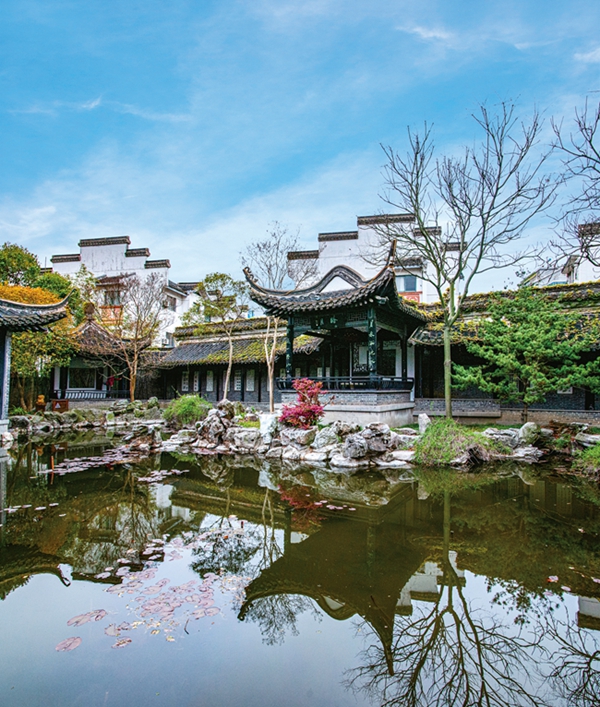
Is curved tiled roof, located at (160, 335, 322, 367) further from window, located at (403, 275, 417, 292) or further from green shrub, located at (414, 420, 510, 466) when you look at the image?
green shrub, located at (414, 420, 510, 466)

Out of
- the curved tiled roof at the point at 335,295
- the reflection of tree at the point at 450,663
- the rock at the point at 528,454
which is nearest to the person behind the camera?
the reflection of tree at the point at 450,663

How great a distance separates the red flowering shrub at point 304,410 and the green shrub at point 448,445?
263 centimetres

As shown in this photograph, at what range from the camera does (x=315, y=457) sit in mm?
9750

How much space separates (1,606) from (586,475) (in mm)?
8903

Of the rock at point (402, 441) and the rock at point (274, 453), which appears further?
the rock at point (274, 453)

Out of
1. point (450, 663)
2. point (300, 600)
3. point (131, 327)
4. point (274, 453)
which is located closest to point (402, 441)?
point (274, 453)

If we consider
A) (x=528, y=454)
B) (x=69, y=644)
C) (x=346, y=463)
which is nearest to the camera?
(x=69, y=644)

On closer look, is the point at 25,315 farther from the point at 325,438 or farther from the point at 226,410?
the point at 325,438

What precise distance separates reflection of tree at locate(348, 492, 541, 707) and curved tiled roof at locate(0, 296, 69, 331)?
1360cm

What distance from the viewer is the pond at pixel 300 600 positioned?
8.29ft

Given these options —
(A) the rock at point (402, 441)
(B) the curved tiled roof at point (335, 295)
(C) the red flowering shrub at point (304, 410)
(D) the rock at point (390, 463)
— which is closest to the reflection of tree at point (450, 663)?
(D) the rock at point (390, 463)

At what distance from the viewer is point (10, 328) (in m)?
13.2

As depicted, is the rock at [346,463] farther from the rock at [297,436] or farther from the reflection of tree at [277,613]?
the reflection of tree at [277,613]

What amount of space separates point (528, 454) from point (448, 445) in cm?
202
